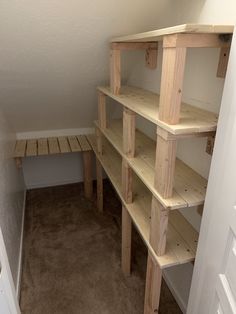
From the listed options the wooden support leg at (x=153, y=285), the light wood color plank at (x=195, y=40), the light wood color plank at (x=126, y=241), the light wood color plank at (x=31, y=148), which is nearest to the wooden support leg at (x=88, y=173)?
the light wood color plank at (x=31, y=148)

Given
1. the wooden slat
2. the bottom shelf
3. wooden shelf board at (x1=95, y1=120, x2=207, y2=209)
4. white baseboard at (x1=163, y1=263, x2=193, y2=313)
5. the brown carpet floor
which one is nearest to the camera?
wooden shelf board at (x1=95, y1=120, x2=207, y2=209)

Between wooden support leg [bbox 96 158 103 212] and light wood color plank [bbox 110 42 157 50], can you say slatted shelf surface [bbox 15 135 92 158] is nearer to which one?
wooden support leg [bbox 96 158 103 212]

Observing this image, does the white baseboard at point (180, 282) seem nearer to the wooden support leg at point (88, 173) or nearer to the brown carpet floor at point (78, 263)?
the brown carpet floor at point (78, 263)

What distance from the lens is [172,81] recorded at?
2.86 feet

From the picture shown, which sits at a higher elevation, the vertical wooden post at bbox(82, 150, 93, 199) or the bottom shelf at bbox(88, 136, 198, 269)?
the bottom shelf at bbox(88, 136, 198, 269)

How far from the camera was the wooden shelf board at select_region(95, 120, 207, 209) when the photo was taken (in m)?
1.06

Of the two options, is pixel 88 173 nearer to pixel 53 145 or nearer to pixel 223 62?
pixel 53 145

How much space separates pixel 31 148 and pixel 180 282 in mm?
1850

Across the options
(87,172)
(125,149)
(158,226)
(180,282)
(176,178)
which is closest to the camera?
(158,226)

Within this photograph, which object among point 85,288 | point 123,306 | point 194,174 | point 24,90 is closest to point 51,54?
point 24,90

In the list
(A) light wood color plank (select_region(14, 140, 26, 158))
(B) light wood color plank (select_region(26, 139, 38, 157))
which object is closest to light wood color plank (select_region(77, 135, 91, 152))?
(B) light wood color plank (select_region(26, 139, 38, 157))

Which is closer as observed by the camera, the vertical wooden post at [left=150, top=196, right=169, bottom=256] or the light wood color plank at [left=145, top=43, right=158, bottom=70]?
the vertical wooden post at [left=150, top=196, right=169, bottom=256]

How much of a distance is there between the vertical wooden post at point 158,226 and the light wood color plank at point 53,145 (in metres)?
A: 1.56

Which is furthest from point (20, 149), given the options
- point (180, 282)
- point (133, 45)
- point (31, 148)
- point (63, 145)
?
point (180, 282)
